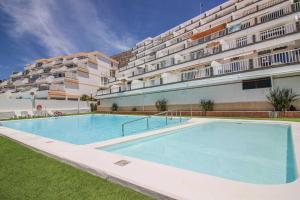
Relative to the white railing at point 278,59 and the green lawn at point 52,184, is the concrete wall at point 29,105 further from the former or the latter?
the white railing at point 278,59

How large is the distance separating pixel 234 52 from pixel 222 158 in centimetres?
1771

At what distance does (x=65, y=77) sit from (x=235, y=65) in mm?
38669

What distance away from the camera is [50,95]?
Result: 130 ft

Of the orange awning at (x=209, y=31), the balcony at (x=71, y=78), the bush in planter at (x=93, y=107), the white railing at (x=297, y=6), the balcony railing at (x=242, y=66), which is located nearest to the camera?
the balcony railing at (x=242, y=66)

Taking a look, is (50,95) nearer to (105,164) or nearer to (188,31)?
(188,31)

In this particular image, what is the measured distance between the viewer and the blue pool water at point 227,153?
14.7 ft

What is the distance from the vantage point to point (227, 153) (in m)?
6.22

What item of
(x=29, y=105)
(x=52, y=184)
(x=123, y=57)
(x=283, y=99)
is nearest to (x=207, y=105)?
(x=283, y=99)

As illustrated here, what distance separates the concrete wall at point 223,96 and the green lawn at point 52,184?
57.1 ft

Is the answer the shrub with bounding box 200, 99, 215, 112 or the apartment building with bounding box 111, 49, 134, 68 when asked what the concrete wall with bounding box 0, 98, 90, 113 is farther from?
the shrub with bounding box 200, 99, 215, 112

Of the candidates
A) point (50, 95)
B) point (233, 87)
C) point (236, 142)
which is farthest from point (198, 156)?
point (50, 95)

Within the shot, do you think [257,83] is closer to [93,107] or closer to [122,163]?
[122,163]

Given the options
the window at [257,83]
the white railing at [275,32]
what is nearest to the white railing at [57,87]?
the window at [257,83]

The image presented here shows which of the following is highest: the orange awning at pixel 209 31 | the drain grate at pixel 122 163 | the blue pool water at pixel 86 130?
the orange awning at pixel 209 31
